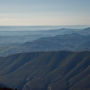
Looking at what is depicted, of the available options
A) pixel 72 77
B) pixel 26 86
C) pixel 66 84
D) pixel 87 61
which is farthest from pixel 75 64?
pixel 26 86

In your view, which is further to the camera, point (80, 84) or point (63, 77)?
point (63, 77)

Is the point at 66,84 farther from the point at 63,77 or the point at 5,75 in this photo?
the point at 5,75

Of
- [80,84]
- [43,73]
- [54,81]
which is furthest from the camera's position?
[43,73]

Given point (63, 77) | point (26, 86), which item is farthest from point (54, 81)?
point (26, 86)

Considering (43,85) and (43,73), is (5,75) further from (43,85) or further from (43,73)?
(43,85)

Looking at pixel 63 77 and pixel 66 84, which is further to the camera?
pixel 63 77

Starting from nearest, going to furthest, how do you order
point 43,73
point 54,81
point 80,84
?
point 80,84 → point 54,81 → point 43,73

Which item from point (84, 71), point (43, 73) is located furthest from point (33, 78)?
point (84, 71)

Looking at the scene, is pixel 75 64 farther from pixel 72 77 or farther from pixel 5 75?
pixel 5 75
